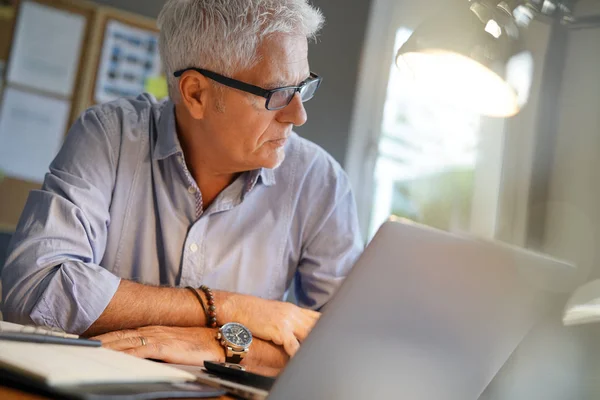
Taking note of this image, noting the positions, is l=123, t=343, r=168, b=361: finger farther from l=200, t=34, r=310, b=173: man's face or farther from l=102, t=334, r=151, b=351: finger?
l=200, t=34, r=310, b=173: man's face

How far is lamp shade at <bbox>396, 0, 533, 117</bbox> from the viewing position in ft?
3.98

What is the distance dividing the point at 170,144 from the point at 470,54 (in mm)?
690

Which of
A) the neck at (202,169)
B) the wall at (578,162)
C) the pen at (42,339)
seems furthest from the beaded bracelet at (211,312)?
the wall at (578,162)

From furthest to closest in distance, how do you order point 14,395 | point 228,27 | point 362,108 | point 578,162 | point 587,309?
point 362,108, point 578,162, point 587,309, point 228,27, point 14,395

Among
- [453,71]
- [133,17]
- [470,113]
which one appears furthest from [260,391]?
[133,17]

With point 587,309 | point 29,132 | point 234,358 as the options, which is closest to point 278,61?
point 234,358

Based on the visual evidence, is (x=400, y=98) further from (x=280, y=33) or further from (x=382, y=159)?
(x=280, y=33)

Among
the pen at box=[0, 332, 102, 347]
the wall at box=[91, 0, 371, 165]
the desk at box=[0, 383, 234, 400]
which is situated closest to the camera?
the desk at box=[0, 383, 234, 400]

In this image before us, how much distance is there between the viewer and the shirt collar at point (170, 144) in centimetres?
147

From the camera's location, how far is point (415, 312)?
25.0 inches

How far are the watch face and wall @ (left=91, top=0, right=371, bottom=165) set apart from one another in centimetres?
222

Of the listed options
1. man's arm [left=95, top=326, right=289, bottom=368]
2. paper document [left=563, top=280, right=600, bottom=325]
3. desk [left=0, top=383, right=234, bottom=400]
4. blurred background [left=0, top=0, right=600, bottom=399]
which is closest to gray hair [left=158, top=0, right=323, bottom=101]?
man's arm [left=95, top=326, right=289, bottom=368]

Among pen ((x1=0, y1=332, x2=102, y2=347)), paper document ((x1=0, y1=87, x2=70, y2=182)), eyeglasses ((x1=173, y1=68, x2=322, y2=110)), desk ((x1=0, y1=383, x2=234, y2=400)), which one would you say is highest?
eyeglasses ((x1=173, y1=68, x2=322, y2=110))

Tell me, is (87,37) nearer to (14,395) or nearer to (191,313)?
(191,313)
